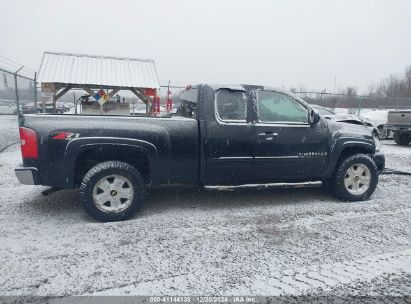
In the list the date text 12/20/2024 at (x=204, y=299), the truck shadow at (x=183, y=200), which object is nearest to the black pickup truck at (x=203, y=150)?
the truck shadow at (x=183, y=200)

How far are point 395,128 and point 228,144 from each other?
10729 mm

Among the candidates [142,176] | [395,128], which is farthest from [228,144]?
[395,128]

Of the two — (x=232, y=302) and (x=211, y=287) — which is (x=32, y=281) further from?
(x=232, y=302)

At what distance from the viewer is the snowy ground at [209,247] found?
2.64m

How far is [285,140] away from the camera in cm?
449

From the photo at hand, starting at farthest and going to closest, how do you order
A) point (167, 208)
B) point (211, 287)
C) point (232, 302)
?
point (167, 208) → point (211, 287) → point (232, 302)

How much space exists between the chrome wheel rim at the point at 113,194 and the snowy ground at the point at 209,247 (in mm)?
230

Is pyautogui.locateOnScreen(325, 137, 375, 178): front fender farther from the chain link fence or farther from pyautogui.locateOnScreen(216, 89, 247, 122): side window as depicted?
the chain link fence

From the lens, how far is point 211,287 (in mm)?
2602

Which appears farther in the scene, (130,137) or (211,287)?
(130,137)

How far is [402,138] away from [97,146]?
12.7m

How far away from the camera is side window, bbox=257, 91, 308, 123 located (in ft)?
14.6

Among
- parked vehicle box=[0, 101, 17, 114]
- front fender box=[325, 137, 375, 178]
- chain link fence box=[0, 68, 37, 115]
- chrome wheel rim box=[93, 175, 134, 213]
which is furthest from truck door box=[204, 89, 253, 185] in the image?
parked vehicle box=[0, 101, 17, 114]

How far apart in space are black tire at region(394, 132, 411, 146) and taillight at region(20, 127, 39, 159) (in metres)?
13.0
